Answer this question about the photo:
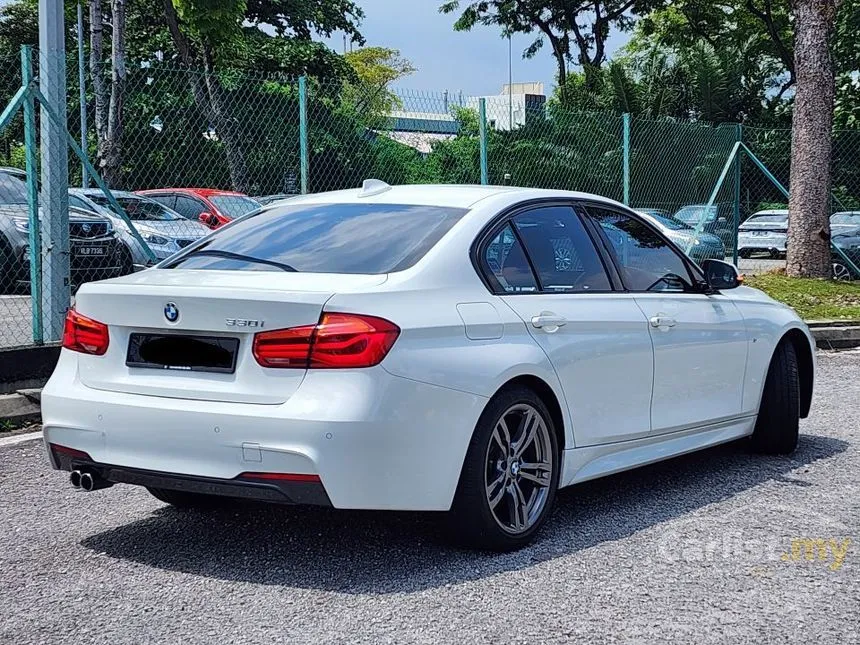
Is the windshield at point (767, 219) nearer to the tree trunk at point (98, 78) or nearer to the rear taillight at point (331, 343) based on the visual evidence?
the tree trunk at point (98, 78)

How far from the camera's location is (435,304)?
459 cm

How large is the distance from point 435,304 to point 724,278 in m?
2.36

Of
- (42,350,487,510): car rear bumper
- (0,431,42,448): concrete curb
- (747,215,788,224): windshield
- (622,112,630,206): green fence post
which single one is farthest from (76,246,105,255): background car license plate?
(747,215,788,224): windshield

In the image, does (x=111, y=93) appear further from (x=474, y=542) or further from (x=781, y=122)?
(x=781, y=122)

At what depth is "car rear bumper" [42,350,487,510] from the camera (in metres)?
4.23

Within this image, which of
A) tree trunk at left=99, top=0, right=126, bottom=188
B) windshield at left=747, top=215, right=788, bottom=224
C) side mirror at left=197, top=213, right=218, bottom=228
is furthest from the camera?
windshield at left=747, top=215, right=788, bottom=224

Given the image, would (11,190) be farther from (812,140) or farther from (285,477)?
(812,140)

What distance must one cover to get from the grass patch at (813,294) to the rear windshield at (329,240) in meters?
9.49

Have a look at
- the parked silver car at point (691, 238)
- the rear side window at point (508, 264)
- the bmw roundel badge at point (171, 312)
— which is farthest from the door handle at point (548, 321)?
the parked silver car at point (691, 238)

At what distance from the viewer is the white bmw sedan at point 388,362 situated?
4.30m

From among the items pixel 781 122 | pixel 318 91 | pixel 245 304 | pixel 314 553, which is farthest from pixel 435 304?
pixel 781 122

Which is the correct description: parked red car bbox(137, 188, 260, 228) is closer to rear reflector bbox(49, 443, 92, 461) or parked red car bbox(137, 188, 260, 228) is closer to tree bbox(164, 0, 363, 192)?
tree bbox(164, 0, 363, 192)

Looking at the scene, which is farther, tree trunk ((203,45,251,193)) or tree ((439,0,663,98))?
tree ((439,0,663,98))

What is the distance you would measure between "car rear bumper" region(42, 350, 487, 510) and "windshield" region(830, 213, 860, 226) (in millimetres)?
18601
